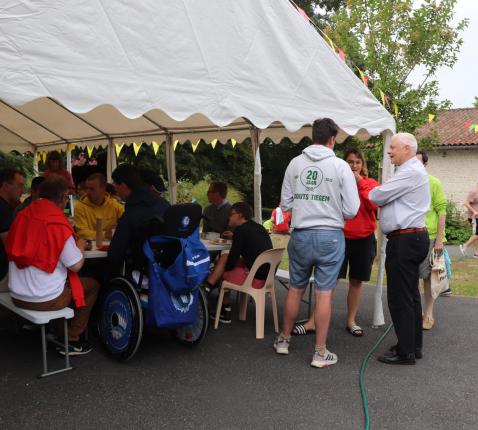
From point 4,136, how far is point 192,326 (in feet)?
21.0

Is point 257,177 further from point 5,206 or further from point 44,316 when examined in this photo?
point 44,316

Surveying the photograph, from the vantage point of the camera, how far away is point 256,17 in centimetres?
505

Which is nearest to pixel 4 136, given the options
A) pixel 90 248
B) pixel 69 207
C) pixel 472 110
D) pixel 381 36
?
pixel 69 207

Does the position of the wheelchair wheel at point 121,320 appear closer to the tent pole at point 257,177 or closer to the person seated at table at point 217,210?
the person seated at table at point 217,210

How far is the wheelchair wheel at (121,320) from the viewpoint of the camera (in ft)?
13.1

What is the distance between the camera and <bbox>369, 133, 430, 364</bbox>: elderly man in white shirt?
3.98m

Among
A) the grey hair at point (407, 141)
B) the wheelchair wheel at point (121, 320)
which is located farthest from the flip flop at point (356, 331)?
the wheelchair wheel at point (121, 320)

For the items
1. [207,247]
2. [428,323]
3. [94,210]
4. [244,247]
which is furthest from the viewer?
[94,210]

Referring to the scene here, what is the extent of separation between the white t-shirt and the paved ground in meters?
0.63

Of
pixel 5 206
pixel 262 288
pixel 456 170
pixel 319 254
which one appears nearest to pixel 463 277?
pixel 262 288

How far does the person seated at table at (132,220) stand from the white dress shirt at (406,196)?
1.83m

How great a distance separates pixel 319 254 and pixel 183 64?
6.39 ft

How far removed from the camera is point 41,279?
12.2 ft

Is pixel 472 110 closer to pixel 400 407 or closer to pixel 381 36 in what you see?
pixel 381 36
